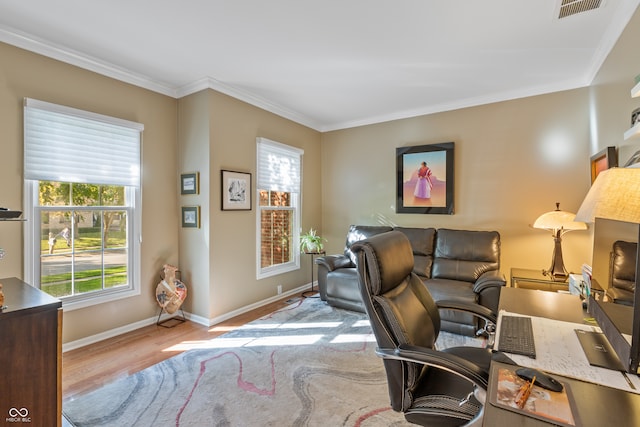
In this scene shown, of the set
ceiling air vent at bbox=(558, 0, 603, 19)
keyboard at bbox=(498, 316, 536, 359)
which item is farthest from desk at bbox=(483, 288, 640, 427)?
ceiling air vent at bbox=(558, 0, 603, 19)

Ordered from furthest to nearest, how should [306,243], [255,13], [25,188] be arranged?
[306,243] < [25,188] < [255,13]

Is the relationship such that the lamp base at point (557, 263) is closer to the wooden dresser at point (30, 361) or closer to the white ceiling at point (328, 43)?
the white ceiling at point (328, 43)

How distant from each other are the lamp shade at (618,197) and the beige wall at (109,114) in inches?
146

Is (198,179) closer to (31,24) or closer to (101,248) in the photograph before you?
(101,248)

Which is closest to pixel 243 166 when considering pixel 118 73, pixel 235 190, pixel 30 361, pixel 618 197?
pixel 235 190

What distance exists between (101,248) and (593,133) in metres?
5.16

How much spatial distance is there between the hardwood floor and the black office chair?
2.17 m

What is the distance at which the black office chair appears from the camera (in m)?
1.24

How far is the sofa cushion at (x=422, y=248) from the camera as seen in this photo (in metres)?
3.80

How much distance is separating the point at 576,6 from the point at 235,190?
134 inches

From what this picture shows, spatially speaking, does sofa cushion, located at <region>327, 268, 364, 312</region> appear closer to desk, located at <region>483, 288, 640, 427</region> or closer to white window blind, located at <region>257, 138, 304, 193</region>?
white window blind, located at <region>257, 138, 304, 193</region>

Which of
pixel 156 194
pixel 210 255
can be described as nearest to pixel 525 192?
pixel 210 255

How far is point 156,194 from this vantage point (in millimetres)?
3475

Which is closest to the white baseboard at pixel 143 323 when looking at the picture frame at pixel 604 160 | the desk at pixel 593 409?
the desk at pixel 593 409
